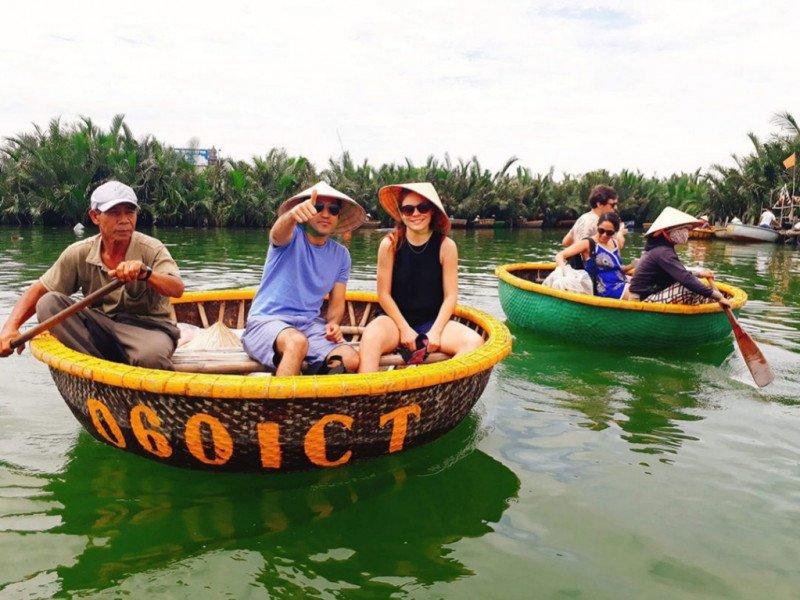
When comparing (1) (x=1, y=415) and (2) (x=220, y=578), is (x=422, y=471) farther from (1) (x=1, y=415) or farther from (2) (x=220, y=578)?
(1) (x=1, y=415)

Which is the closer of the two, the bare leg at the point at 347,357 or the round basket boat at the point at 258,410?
the round basket boat at the point at 258,410

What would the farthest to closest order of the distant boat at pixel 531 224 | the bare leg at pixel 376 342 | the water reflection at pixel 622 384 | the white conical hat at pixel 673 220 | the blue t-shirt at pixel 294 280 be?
the distant boat at pixel 531 224 < the white conical hat at pixel 673 220 < the water reflection at pixel 622 384 < the blue t-shirt at pixel 294 280 < the bare leg at pixel 376 342

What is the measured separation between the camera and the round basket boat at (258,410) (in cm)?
250

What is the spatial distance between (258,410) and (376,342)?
0.94 meters

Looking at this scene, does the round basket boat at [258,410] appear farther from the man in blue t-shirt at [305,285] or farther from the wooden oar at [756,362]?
the wooden oar at [756,362]

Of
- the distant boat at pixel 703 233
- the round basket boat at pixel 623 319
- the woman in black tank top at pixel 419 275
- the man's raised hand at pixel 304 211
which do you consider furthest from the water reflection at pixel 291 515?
the distant boat at pixel 703 233

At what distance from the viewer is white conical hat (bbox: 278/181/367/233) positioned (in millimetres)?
3413

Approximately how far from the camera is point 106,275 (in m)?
3.33

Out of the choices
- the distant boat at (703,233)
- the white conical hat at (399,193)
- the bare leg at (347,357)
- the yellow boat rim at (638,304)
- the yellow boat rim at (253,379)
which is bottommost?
the bare leg at (347,357)

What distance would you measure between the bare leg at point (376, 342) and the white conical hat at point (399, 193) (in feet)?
2.18

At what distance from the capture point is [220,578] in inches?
90.3

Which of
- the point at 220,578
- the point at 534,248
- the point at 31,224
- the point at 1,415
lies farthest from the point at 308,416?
the point at 31,224

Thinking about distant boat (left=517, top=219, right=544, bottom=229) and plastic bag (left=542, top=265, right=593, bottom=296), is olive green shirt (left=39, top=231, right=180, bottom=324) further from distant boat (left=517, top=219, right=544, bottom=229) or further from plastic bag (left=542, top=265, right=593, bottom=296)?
distant boat (left=517, top=219, right=544, bottom=229)

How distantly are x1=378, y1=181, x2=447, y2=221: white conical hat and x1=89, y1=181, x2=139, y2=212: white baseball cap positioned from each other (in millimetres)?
1260
